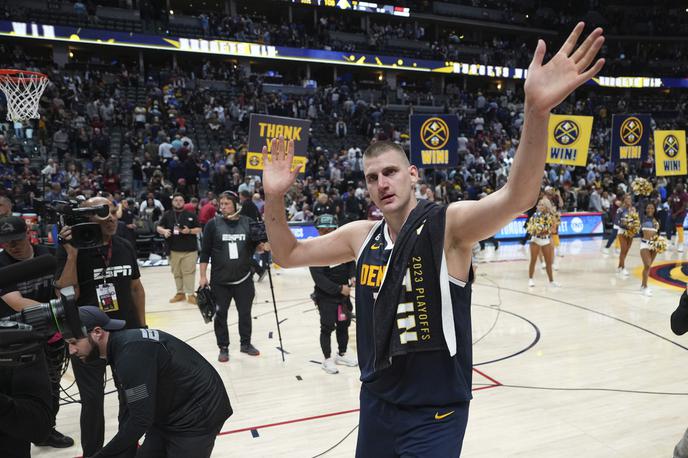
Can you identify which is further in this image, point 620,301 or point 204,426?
point 620,301

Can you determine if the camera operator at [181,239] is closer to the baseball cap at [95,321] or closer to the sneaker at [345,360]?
the sneaker at [345,360]

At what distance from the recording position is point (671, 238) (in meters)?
16.3

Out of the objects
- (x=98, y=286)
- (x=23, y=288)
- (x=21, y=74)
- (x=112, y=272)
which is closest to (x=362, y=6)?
(x=21, y=74)

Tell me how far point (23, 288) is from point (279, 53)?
2733cm

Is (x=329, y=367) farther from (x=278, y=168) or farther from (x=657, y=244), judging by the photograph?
(x=657, y=244)

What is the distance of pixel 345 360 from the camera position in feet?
20.5

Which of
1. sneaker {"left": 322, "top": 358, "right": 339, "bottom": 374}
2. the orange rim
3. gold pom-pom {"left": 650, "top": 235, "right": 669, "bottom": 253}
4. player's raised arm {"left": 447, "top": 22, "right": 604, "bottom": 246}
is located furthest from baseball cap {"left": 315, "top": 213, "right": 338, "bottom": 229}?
gold pom-pom {"left": 650, "top": 235, "right": 669, "bottom": 253}

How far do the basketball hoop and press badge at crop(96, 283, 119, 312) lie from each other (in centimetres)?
685

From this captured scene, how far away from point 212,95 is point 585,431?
22016mm

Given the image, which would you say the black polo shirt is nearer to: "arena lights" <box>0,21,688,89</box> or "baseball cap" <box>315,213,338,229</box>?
"baseball cap" <box>315,213,338,229</box>

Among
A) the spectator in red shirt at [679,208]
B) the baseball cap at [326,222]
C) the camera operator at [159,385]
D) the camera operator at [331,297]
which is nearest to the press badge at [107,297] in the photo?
the camera operator at [159,385]

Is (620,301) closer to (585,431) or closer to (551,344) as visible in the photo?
(551,344)

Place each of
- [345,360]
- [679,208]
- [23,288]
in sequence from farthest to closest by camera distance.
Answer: [679,208]
[345,360]
[23,288]

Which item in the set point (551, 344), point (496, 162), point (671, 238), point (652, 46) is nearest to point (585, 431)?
point (551, 344)
